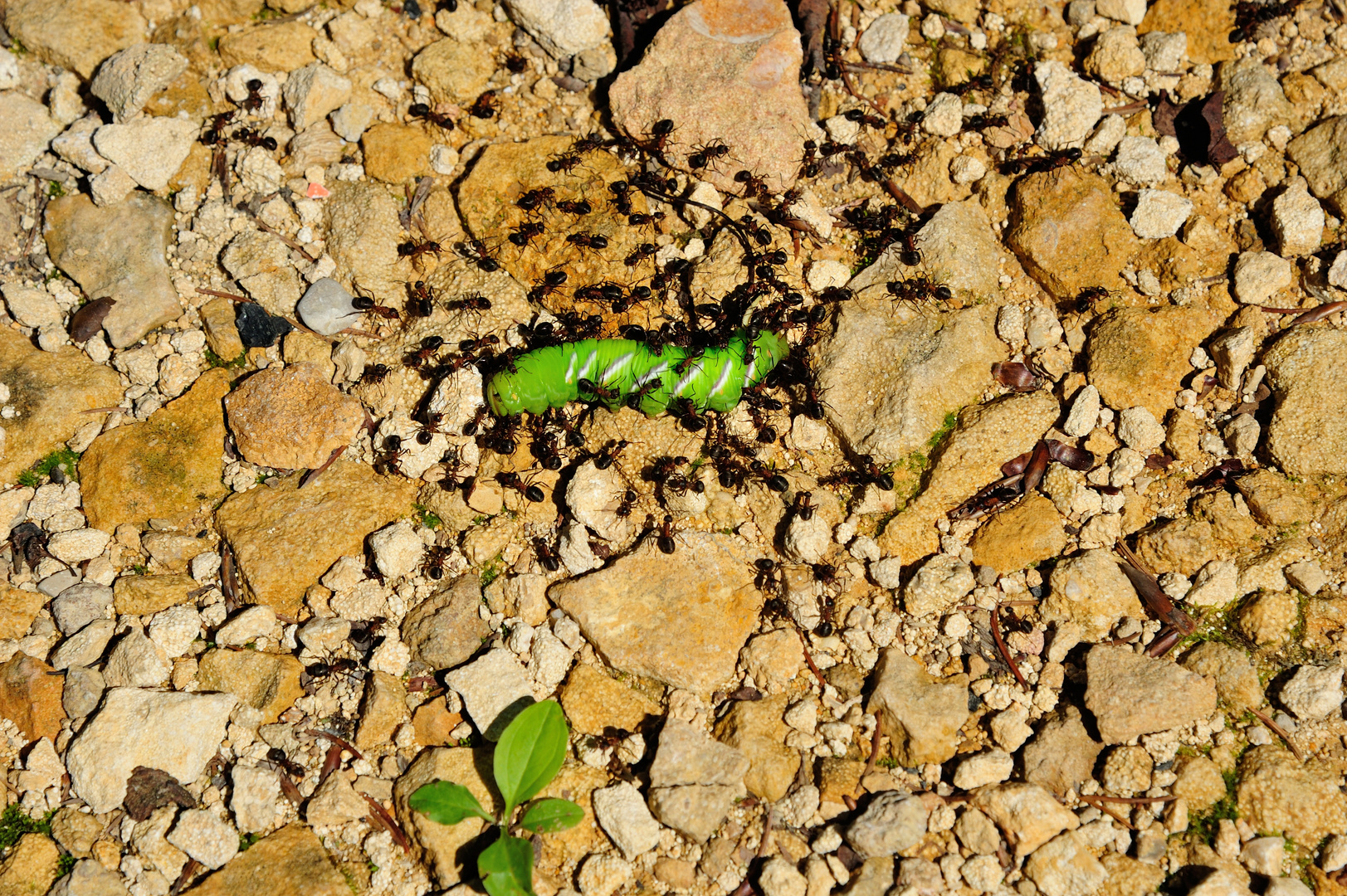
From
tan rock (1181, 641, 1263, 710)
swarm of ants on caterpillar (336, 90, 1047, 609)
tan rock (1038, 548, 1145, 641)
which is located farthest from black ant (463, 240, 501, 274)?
tan rock (1181, 641, 1263, 710)

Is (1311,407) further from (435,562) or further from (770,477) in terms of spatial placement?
(435,562)

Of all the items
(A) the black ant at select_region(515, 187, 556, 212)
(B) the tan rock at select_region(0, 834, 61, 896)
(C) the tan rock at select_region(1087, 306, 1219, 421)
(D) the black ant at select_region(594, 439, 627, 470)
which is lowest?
(B) the tan rock at select_region(0, 834, 61, 896)

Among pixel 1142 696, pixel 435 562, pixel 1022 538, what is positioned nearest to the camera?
pixel 1142 696

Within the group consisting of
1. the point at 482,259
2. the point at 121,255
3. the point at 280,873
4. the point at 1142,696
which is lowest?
the point at 280,873

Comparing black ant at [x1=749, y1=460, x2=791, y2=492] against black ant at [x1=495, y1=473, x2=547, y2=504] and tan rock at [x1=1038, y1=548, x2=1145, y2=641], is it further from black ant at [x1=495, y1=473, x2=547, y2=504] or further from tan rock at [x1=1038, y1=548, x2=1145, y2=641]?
tan rock at [x1=1038, y1=548, x2=1145, y2=641]

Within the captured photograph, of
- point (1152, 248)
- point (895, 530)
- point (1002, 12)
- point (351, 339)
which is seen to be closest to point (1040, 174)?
point (1152, 248)

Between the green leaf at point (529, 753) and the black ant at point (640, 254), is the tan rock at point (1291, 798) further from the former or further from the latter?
the black ant at point (640, 254)

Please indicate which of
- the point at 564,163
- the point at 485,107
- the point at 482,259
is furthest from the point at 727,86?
the point at 482,259
